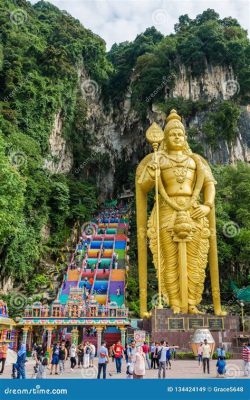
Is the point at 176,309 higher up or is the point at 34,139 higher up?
the point at 34,139

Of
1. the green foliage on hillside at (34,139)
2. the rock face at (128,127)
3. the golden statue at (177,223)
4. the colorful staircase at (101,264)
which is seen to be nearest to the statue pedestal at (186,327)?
the golden statue at (177,223)

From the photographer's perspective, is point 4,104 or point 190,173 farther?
point 4,104

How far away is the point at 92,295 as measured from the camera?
1755cm

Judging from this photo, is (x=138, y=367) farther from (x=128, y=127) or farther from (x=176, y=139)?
(x=128, y=127)

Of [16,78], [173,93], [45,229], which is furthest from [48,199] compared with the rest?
[173,93]

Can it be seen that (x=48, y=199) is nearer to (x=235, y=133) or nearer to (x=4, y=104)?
(x=4, y=104)

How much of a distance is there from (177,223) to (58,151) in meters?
17.7

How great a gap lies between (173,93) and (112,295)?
16.0 meters

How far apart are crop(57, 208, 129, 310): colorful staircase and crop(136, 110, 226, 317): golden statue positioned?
5191 mm

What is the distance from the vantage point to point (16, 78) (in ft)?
79.8

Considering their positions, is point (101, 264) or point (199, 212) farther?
point (101, 264)

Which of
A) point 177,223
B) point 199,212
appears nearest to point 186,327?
point 177,223

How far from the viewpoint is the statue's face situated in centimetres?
1313
